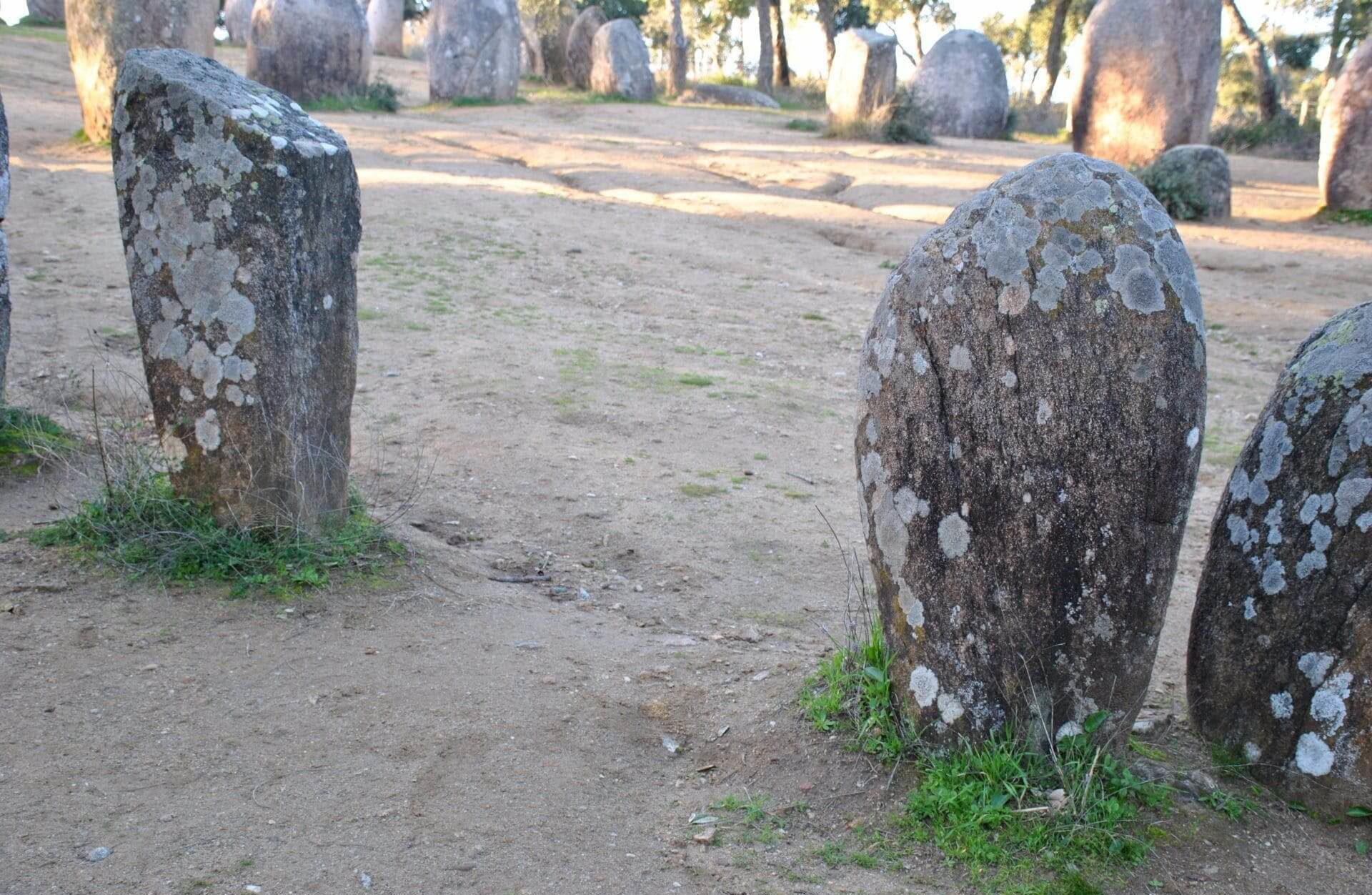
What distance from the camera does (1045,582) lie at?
300cm

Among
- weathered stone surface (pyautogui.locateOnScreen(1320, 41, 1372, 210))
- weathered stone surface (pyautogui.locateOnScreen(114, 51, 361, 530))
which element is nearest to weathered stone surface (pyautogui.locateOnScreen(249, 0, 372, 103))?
weathered stone surface (pyautogui.locateOnScreen(1320, 41, 1372, 210))

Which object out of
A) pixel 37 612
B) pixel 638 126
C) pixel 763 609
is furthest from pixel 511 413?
pixel 638 126

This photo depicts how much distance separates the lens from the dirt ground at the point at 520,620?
9.78 feet

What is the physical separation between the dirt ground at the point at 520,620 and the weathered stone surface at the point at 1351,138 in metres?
3.55

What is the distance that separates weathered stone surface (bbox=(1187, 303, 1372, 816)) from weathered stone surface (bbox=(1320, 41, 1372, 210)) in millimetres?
12709

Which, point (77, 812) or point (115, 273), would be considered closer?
point (77, 812)

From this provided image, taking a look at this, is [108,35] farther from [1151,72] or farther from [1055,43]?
[1055,43]

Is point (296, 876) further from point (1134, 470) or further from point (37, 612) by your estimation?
point (1134, 470)

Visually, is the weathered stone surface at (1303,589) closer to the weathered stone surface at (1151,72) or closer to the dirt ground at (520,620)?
the dirt ground at (520,620)

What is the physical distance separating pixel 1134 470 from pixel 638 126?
61.2 feet

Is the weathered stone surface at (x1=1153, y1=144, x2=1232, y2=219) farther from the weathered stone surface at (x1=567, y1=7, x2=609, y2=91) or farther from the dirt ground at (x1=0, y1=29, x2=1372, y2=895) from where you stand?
the weathered stone surface at (x1=567, y1=7, x2=609, y2=91)

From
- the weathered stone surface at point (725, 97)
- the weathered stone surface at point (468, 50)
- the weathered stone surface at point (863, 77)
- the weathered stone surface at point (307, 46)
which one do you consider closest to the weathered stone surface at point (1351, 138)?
the weathered stone surface at point (863, 77)

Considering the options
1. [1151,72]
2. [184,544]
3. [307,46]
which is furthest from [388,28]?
[184,544]

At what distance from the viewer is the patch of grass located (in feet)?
13.9
